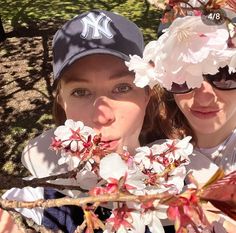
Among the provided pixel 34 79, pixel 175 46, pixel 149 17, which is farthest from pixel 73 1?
pixel 175 46

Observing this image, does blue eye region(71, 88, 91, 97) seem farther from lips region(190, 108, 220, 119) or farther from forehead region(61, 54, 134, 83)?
lips region(190, 108, 220, 119)

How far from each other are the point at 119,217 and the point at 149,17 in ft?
31.1

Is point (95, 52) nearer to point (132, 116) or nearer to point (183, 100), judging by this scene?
point (132, 116)

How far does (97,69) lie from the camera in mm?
1970

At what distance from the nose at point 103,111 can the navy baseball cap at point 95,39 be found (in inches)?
8.2

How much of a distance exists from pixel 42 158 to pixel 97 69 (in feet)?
1.83

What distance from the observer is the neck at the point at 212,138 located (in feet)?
8.12

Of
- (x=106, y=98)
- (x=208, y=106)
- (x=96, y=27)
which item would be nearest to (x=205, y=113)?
(x=208, y=106)

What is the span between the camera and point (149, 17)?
10.3 meters

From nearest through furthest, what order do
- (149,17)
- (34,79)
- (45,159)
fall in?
1. (45,159)
2. (34,79)
3. (149,17)

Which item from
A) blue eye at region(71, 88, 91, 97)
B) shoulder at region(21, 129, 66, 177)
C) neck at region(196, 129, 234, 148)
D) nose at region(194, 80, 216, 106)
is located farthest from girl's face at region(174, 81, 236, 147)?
shoulder at region(21, 129, 66, 177)

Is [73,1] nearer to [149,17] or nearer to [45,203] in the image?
[149,17]

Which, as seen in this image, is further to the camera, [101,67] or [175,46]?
[101,67]

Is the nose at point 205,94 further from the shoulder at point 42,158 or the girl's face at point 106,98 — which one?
the shoulder at point 42,158
